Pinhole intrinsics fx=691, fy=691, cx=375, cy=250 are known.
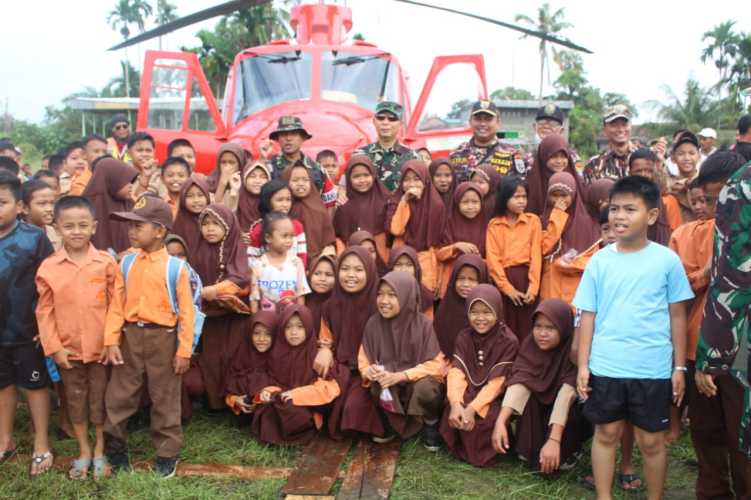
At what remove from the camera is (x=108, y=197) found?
14.6 ft

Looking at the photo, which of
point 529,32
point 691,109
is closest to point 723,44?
point 691,109

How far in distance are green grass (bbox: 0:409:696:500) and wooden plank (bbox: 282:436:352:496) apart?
0.08 meters

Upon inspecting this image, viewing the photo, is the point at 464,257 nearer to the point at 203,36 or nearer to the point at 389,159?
the point at 389,159

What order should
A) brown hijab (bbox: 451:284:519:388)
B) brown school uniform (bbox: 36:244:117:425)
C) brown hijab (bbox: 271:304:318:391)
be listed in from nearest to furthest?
brown school uniform (bbox: 36:244:117:425) < brown hijab (bbox: 451:284:519:388) < brown hijab (bbox: 271:304:318:391)

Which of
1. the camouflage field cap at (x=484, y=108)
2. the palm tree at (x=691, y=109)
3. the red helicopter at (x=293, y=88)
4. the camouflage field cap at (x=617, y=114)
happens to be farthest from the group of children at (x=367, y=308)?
the palm tree at (x=691, y=109)

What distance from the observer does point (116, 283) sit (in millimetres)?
3635

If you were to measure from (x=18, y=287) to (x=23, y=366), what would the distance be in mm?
427

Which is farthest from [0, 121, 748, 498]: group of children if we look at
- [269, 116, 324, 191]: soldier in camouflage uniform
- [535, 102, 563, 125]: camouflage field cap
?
[535, 102, 563, 125]: camouflage field cap

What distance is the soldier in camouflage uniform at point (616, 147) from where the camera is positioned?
528 centimetres

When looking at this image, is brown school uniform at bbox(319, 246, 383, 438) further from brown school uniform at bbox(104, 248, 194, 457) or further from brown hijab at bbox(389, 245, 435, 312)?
brown school uniform at bbox(104, 248, 194, 457)

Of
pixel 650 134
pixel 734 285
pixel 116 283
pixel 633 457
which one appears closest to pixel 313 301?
pixel 116 283

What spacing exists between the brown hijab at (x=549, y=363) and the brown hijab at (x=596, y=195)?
4.09ft

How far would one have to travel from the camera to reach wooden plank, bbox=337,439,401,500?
3.44m

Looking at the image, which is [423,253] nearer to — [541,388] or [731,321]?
[541,388]
